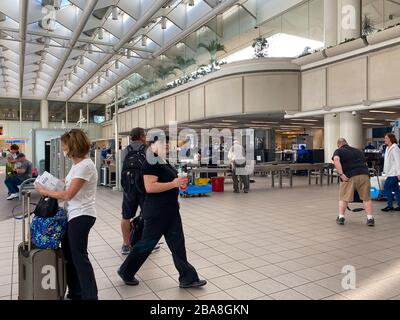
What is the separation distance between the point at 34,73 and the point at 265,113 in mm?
16427

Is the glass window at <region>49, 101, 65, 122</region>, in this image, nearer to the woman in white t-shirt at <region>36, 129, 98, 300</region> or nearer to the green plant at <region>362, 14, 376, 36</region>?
the green plant at <region>362, 14, 376, 36</region>

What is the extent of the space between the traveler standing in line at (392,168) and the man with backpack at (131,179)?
5186mm

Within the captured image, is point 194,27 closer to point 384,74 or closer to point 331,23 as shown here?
point 331,23

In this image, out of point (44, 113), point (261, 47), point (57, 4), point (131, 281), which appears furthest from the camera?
point (44, 113)

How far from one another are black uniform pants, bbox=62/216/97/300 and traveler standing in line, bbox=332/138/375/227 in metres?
4.40

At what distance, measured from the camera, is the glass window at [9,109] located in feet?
91.8

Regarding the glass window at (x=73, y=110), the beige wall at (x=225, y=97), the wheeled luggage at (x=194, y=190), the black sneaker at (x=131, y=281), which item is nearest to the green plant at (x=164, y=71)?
the beige wall at (x=225, y=97)

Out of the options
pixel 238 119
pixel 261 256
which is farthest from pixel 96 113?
pixel 261 256

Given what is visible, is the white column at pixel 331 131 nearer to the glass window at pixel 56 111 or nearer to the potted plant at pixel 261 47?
the potted plant at pixel 261 47

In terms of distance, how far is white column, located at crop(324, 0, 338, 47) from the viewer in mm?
10930

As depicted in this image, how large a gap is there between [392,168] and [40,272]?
663 centimetres

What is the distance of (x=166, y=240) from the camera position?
10.3 ft

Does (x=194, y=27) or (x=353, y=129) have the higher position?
(x=194, y=27)
